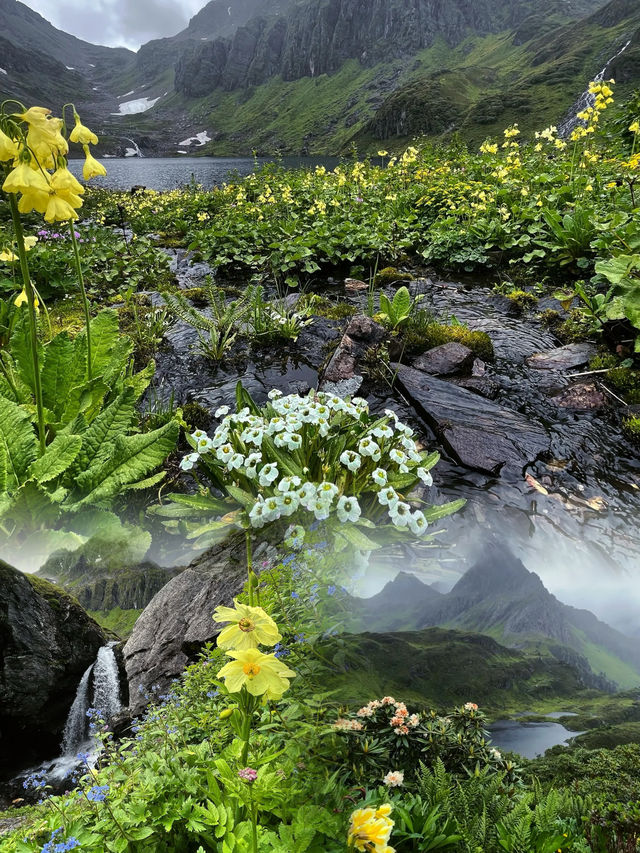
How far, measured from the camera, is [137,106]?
569ft

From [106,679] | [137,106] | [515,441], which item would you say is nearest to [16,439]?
[106,679]

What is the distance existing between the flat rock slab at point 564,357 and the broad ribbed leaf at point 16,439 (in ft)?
13.7

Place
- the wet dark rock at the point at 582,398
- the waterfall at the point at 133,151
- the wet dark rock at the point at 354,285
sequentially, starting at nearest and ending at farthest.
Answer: the wet dark rock at the point at 582,398 → the wet dark rock at the point at 354,285 → the waterfall at the point at 133,151

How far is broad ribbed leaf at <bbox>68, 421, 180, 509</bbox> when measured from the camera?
2.29 meters

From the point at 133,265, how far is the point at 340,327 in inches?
177

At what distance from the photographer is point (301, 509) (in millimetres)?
2287

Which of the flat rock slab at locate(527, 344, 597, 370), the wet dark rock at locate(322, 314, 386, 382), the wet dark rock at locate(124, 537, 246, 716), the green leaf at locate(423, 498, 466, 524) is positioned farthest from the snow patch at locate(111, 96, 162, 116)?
the wet dark rock at locate(124, 537, 246, 716)

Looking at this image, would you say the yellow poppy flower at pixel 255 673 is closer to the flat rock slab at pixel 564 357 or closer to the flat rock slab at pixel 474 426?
the flat rock slab at pixel 474 426

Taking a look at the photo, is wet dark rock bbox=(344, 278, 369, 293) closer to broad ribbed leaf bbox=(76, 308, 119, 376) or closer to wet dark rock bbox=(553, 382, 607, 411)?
wet dark rock bbox=(553, 382, 607, 411)

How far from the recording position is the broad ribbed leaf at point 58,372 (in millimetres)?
2660

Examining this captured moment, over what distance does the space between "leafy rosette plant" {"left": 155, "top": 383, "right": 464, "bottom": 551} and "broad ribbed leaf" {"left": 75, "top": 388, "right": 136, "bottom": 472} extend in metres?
0.37

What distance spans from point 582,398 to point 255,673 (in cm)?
389

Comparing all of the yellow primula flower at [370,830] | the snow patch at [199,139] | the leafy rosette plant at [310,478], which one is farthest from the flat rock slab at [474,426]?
the snow patch at [199,139]

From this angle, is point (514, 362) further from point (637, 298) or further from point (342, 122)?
point (342, 122)
